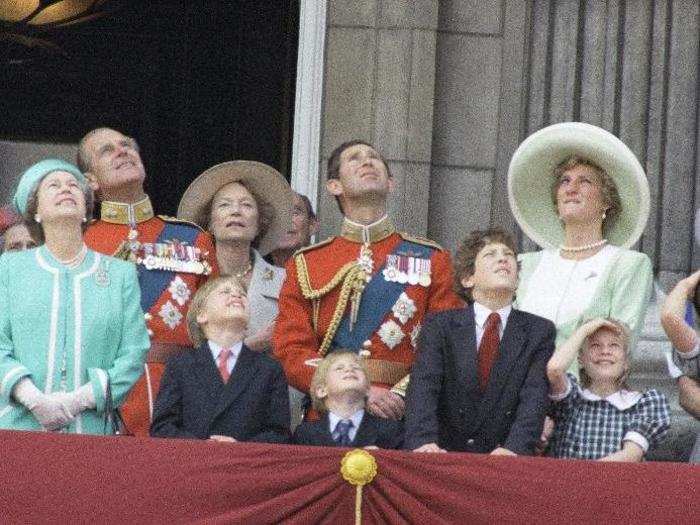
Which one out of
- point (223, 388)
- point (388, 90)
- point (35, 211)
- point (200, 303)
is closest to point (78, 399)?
point (223, 388)

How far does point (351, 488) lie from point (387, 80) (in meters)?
3.63

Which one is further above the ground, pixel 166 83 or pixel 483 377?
pixel 166 83

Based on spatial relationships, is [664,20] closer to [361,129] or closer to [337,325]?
[361,129]

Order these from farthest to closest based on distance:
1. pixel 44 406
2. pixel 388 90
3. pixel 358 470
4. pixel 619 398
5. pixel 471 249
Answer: pixel 388 90 → pixel 471 249 → pixel 619 398 → pixel 44 406 → pixel 358 470

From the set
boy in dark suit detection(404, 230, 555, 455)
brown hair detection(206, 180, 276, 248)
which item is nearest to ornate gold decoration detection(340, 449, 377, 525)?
boy in dark suit detection(404, 230, 555, 455)

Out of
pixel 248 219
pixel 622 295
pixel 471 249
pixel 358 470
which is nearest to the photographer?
pixel 358 470

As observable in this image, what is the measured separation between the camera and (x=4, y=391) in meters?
7.98

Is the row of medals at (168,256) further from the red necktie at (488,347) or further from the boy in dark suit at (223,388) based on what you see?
the red necktie at (488,347)

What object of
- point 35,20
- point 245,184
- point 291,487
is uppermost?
point 35,20

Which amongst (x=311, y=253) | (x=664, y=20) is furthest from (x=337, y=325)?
(x=664, y=20)

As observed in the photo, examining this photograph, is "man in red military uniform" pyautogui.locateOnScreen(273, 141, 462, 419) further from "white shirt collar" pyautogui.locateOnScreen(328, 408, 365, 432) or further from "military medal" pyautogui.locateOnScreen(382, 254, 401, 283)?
"white shirt collar" pyautogui.locateOnScreen(328, 408, 365, 432)

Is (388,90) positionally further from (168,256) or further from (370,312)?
(370,312)

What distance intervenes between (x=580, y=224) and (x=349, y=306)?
0.87 metres

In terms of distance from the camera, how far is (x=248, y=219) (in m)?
9.30
